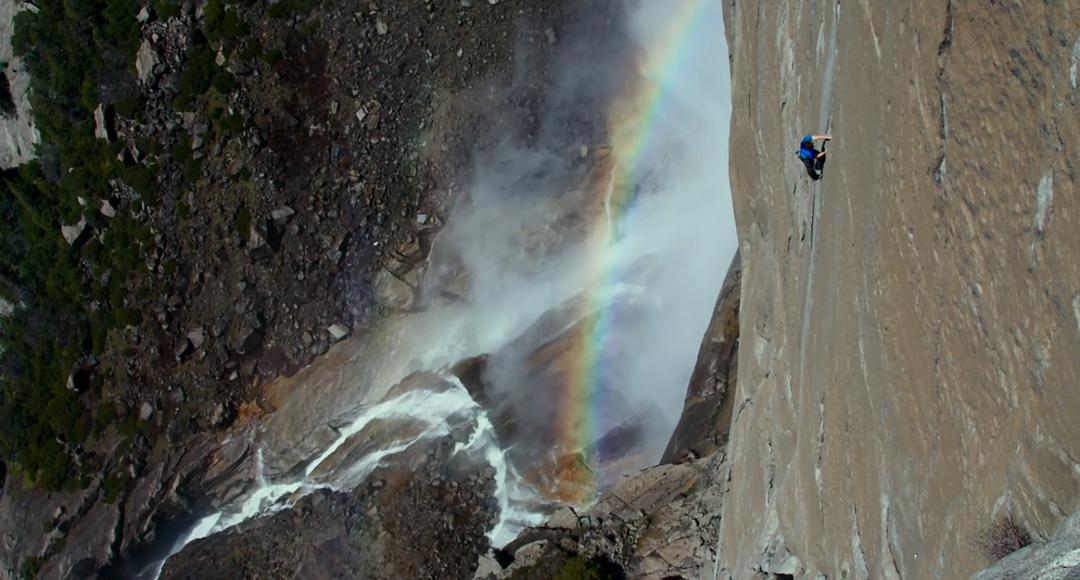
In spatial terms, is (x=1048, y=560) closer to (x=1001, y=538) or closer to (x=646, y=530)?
(x=1001, y=538)

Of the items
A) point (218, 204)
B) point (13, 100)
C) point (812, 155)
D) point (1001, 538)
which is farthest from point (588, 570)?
point (13, 100)

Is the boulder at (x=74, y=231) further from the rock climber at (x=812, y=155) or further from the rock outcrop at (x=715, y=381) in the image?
the rock climber at (x=812, y=155)

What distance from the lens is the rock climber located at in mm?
10789

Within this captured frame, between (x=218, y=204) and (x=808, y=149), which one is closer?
(x=808, y=149)

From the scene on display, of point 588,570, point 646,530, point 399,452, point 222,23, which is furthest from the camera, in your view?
point 222,23

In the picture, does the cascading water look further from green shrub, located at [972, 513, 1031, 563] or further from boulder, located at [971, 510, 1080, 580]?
boulder, located at [971, 510, 1080, 580]

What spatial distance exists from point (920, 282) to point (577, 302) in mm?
16123

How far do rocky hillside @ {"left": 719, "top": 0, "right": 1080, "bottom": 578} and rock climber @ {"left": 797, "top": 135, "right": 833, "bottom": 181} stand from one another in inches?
9.6

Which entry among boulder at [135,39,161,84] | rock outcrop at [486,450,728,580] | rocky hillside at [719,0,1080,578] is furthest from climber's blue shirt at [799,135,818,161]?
boulder at [135,39,161,84]

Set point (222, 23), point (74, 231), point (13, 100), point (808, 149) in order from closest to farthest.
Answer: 1. point (808, 149)
2. point (222, 23)
3. point (74, 231)
4. point (13, 100)

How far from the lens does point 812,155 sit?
10805 millimetres

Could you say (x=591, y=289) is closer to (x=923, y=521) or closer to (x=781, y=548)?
(x=781, y=548)

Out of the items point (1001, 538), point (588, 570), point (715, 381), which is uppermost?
point (715, 381)

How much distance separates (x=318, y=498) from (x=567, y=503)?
21.7ft
